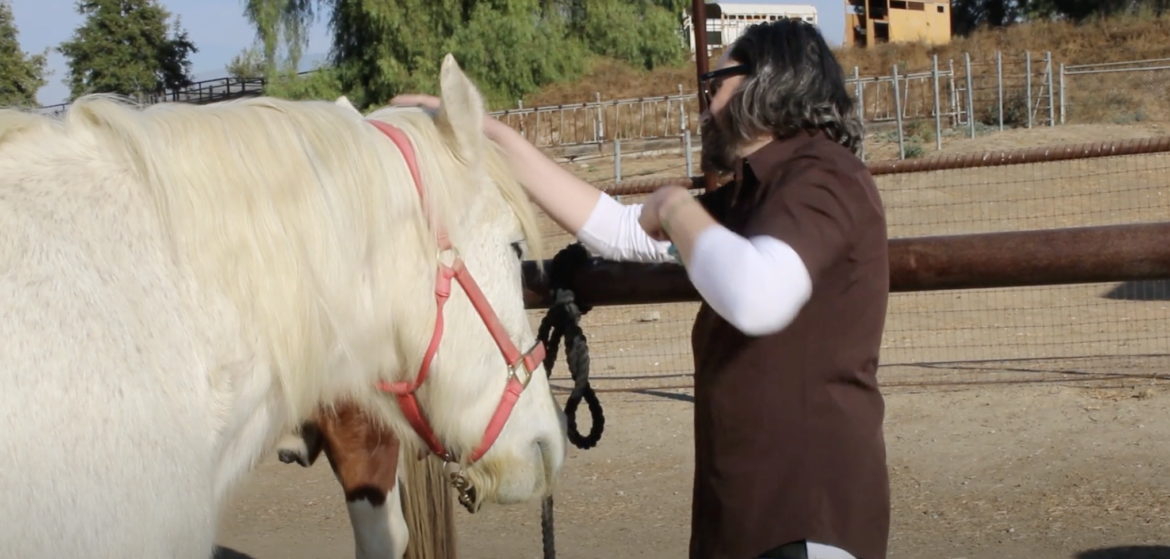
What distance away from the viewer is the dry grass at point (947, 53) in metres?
25.3

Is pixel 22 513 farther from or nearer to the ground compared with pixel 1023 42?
nearer to the ground

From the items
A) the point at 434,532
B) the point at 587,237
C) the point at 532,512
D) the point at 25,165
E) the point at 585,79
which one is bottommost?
the point at 532,512

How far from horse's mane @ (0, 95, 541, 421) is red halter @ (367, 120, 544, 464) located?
19 mm

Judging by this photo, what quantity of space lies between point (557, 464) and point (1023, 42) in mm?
27417

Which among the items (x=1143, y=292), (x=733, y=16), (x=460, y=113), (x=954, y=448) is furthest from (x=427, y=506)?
(x=733, y=16)

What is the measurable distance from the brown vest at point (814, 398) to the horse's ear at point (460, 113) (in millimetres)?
509

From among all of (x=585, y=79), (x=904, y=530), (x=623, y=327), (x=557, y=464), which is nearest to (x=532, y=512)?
(x=904, y=530)

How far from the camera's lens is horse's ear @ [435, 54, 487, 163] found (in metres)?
1.88

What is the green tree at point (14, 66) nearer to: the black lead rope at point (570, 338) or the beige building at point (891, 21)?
the black lead rope at point (570, 338)

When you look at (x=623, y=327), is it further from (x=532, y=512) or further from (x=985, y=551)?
(x=985, y=551)

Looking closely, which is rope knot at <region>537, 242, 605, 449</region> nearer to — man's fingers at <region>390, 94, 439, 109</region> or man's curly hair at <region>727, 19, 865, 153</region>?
man's fingers at <region>390, 94, 439, 109</region>

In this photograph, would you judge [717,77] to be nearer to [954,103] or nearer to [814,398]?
[814,398]

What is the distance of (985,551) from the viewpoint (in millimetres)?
4016

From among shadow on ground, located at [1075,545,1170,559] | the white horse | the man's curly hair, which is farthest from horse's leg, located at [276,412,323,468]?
shadow on ground, located at [1075,545,1170,559]
